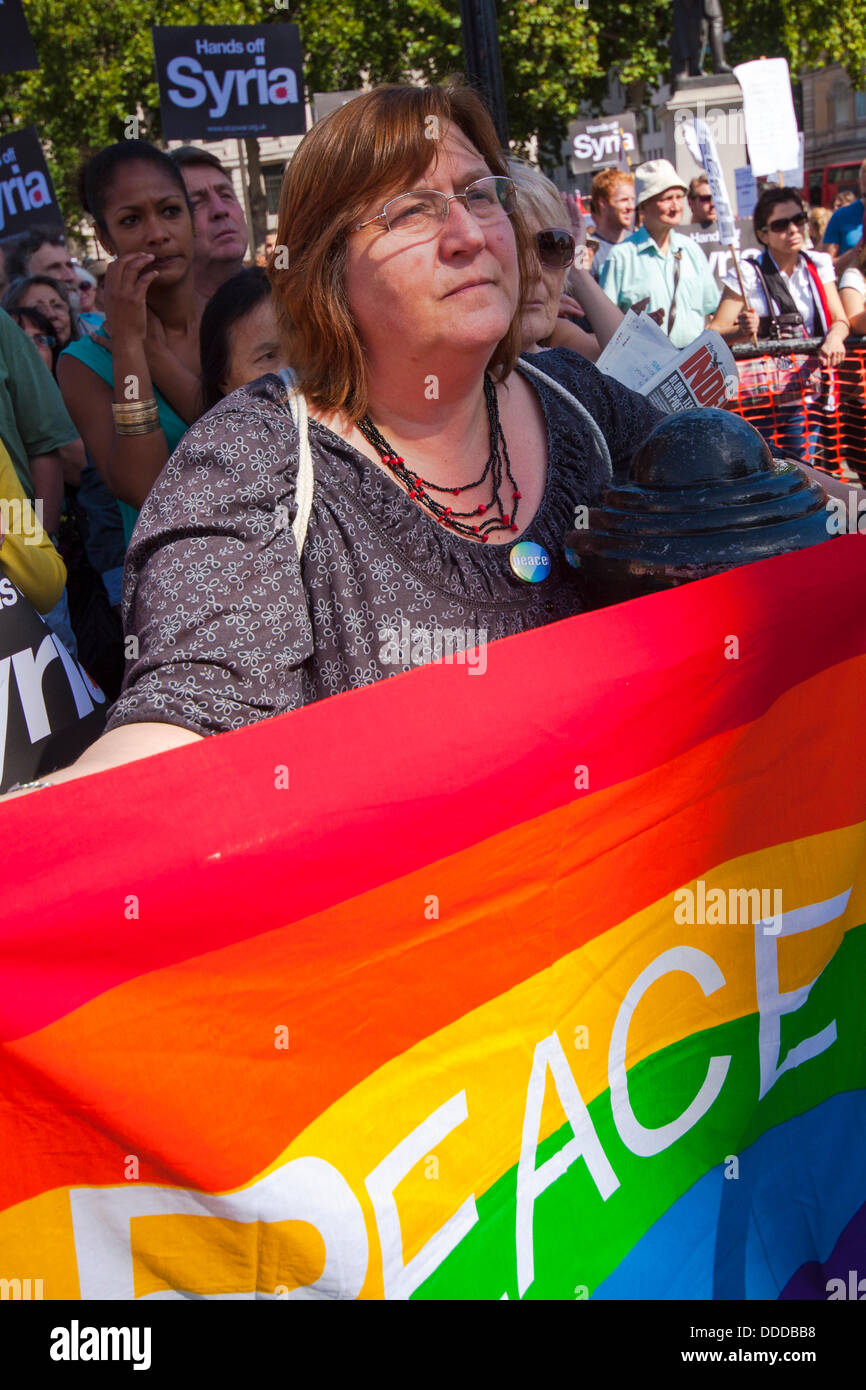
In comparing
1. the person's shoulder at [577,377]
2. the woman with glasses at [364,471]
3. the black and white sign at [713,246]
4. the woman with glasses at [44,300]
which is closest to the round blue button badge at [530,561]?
the woman with glasses at [364,471]

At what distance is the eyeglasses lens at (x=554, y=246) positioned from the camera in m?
3.74

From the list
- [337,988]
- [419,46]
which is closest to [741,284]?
[337,988]

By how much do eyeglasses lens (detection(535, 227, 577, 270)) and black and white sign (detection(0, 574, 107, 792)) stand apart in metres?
1.96

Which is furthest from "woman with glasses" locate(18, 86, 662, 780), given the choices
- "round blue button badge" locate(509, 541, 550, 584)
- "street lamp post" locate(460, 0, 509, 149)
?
"street lamp post" locate(460, 0, 509, 149)

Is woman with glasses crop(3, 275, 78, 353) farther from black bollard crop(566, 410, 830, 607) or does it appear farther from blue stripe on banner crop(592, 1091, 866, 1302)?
blue stripe on banner crop(592, 1091, 866, 1302)

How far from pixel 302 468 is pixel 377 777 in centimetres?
68

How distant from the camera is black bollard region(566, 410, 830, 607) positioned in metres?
1.97

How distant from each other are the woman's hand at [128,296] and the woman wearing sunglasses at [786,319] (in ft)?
11.9

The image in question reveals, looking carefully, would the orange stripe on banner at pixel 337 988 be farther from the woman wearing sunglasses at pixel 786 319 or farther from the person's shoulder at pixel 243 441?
the woman wearing sunglasses at pixel 786 319

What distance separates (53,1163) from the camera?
1404 mm

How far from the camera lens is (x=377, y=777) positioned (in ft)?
5.05

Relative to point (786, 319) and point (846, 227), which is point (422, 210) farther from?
point (846, 227)

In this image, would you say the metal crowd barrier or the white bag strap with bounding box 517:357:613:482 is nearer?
the white bag strap with bounding box 517:357:613:482
